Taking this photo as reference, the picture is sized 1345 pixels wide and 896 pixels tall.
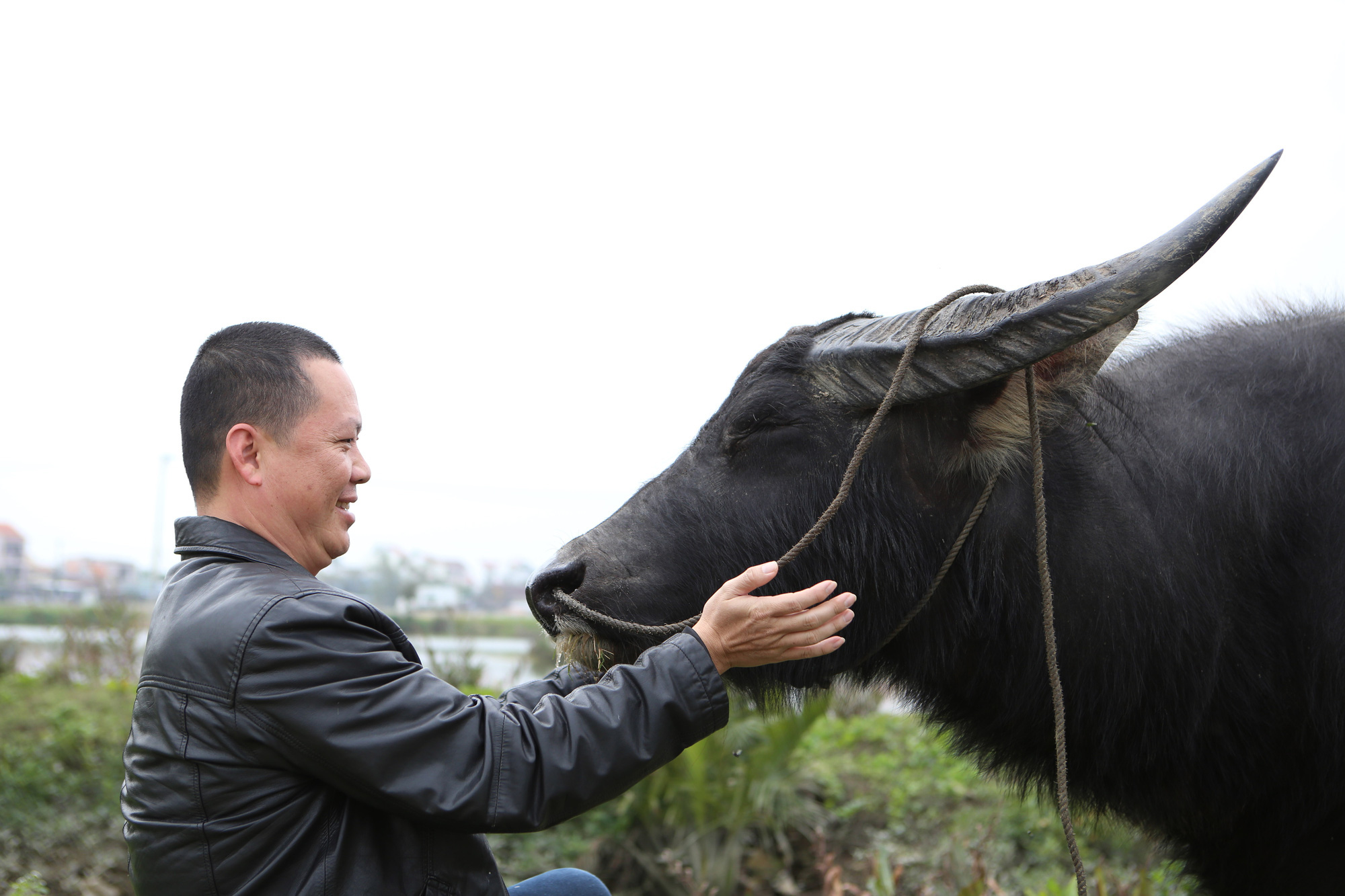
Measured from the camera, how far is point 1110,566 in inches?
91.5

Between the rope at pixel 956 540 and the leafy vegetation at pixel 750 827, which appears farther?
the leafy vegetation at pixel 750 827

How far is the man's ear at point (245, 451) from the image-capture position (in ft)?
6.79

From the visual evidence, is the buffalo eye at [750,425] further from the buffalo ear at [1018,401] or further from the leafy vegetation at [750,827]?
the leafy vegetation at [750,827]

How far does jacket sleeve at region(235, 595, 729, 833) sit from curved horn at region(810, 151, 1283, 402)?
92cm

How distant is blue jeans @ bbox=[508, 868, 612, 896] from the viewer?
2338 mm

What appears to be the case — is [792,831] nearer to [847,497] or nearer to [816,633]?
[847,497]

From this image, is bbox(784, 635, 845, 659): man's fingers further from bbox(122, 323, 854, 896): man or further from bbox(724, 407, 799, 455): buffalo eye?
bbox(724, 407, 799, 455): buffalo eye

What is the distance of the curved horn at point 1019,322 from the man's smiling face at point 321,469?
1169mm

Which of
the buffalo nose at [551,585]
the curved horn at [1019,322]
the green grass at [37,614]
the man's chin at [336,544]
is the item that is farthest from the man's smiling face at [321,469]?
the green grass at [37,614]

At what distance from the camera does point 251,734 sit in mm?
1771

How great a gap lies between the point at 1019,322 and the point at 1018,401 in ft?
0.98

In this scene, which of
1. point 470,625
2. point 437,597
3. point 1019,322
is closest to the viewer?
point 1019,322

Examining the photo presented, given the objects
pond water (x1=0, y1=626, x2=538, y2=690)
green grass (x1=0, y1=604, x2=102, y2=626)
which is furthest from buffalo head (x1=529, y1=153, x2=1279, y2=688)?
green grass (x1=0, y1=604, x2=102, y2=626)

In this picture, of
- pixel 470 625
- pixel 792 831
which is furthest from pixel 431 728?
pixel 470 625
